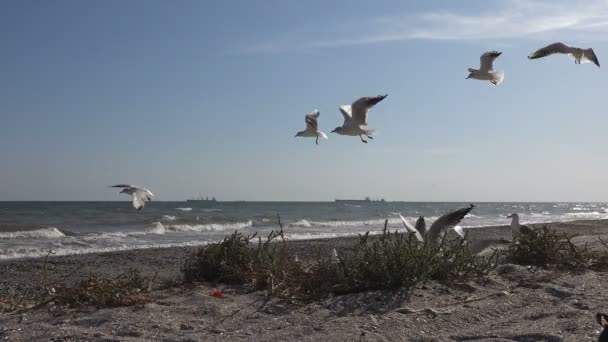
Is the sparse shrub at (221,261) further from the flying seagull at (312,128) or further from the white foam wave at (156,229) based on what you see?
the white foam wave at (156,229)

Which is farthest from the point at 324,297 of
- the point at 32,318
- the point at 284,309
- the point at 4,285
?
the point at 4,285

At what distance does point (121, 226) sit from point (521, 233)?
20768 mm

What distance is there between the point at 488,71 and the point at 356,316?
15.3ft

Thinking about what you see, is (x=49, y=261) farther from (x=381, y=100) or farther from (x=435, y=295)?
(x=435, y=295)

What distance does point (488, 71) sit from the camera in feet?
27.2

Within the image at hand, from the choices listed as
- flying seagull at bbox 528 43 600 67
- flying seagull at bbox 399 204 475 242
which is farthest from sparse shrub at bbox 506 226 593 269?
flying seagull at bbox 528 43 600 67

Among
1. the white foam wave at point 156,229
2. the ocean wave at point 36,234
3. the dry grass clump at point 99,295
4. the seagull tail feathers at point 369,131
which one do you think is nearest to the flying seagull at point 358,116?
the seagull tail feathers at point 369,131

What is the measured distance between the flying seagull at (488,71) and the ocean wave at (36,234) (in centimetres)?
1532

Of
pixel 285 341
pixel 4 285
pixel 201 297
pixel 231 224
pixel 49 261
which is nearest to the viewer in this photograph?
pixel 285 341

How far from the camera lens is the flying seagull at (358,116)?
7586 mm

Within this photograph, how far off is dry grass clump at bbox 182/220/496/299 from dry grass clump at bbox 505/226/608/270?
114 centimetres

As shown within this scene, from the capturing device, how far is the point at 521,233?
732cm

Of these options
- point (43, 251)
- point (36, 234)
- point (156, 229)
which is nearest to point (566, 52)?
point (43, 251)

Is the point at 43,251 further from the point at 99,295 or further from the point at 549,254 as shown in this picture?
the point at 549,254
